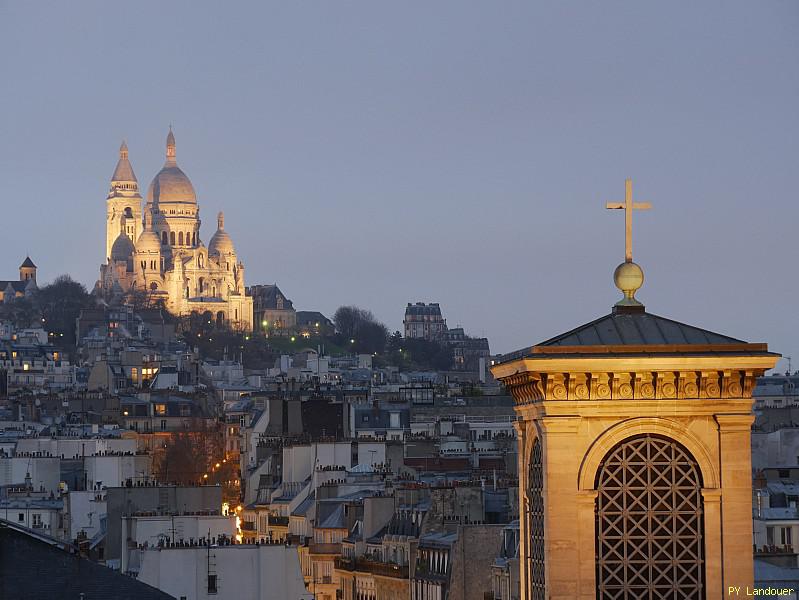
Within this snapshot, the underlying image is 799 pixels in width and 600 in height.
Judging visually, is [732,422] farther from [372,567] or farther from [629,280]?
[372,567]

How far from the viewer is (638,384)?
1764 cm

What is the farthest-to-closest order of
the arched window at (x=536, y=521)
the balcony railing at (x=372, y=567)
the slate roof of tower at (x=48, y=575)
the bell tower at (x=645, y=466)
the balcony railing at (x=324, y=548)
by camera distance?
1. the balcony railing at (x=324, y=548)
2. the balcony railing at (x=372, y=567)
3. the slate roof of tower at (x=48, y=575)
4. the arched window at (x=536, y=521)
5. the bell tower at (x=645, y=466)

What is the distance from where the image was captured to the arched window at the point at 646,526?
57.7ft

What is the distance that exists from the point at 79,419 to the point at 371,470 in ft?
196

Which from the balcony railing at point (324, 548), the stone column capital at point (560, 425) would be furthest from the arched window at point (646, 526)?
the balcony railing at point (324, 548)

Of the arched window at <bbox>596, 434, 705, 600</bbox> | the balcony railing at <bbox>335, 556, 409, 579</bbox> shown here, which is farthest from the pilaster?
the balcony railing at <bbox>335, 556, 409, 579</bbox>

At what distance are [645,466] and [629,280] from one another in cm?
118

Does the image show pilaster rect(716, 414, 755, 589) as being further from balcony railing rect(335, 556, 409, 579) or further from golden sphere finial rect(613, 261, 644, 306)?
balcony railing rect(335, 556, 409, 579)

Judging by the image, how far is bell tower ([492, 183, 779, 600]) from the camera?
57.7 ft

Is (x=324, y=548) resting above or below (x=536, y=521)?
above

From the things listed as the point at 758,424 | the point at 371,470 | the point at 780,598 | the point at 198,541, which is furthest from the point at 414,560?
the point at 758,424

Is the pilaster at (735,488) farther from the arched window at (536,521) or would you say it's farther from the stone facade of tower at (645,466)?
the arched window at (536,521)

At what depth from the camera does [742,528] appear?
17.7m

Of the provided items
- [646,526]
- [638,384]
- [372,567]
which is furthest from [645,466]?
[372,567]
